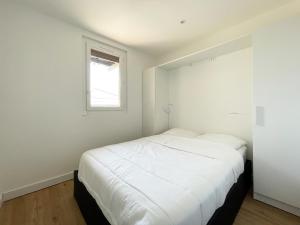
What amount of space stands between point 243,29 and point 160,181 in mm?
2586

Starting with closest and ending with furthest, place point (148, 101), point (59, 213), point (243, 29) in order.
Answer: point (59, 213)
point (243, 29)
point (148, 101)

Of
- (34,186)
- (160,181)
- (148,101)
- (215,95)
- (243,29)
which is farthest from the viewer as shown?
(148,101)

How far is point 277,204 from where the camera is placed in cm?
166

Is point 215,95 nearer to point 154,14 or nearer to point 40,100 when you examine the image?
point 154,14

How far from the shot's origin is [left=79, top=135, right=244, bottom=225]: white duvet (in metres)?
0.85

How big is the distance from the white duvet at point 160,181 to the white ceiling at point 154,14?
6.18 ft

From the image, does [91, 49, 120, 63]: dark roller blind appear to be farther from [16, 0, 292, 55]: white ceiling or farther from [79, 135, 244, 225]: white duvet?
[79, 135, 244, 225]: white duvet

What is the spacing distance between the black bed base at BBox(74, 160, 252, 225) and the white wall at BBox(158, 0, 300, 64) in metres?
1.93

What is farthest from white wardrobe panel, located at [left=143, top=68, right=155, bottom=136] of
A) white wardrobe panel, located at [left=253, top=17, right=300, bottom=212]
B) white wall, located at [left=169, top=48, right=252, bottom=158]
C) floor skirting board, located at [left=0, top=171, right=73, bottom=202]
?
white wardrobe panel, located at [left=253, top=17, right=300, bottom=212]

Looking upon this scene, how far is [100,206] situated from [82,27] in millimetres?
2652

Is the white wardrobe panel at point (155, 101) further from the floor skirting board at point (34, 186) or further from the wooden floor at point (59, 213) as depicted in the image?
the wooden floor at point (59, 213)

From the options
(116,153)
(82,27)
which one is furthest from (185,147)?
(82,27)

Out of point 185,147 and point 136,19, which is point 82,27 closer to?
point 136,19

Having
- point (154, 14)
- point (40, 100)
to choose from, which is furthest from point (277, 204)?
point (40, 100)
